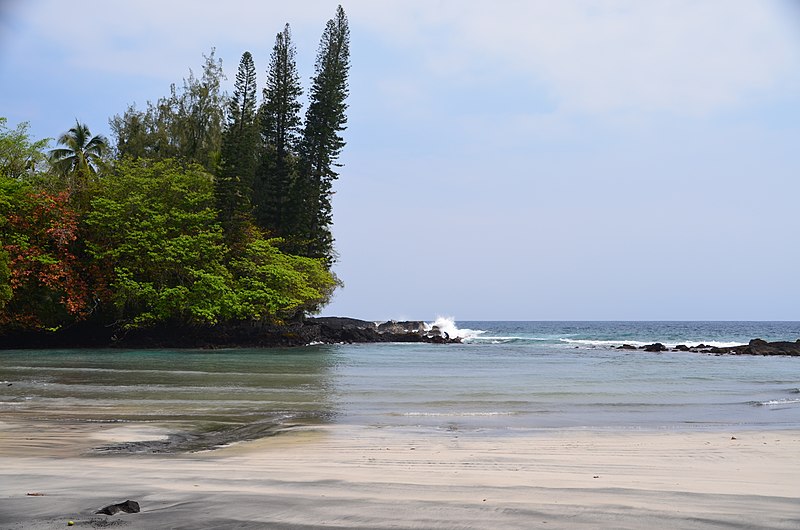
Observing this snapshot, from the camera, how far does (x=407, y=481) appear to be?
584 cm

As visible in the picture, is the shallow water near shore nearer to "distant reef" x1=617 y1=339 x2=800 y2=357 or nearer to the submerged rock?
the submerged rock

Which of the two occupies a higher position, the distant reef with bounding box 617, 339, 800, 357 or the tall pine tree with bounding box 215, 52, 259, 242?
the tall pine tree with bounding box 215, 52, 259, 242

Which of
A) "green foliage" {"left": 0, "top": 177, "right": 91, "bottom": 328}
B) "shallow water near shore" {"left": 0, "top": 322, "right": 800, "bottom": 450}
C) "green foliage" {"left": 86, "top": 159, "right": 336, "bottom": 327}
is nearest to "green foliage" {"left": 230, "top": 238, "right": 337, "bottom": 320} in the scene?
"green foliage" {"left": 86, "top": 159, "right": 336, "bottom": 327}

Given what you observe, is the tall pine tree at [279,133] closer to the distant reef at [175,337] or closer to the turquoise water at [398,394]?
Result: the distant reef at [175,337]

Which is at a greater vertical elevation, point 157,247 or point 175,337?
point 157,247

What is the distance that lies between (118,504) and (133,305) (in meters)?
29.6

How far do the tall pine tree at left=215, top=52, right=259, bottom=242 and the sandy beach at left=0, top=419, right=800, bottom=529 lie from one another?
26466 mm

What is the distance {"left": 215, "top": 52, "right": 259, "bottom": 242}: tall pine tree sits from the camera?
3469cm

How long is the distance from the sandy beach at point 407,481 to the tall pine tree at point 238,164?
1042 inches

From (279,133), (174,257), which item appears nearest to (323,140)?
(279,133)

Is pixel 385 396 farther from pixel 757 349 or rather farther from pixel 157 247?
pixel 757 349

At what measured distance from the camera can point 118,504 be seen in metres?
4.62

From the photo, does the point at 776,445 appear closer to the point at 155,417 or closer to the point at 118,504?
the point at 118,504

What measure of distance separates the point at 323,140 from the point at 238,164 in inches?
257
